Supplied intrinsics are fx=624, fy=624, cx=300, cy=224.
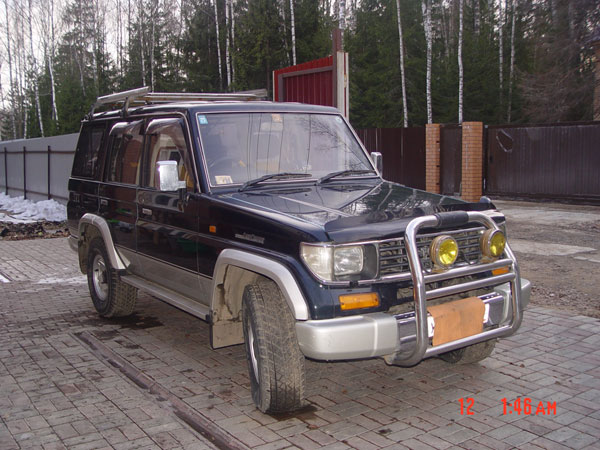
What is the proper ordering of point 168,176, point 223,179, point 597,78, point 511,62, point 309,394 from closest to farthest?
point 309,394
point 168,176
point 223,179
point 597,78
point 511,62

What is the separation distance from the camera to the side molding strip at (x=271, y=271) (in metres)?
3.76

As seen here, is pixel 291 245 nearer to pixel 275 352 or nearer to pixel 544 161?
pixel 275 352

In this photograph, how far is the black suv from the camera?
380cm

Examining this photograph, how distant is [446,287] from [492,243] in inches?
22.6

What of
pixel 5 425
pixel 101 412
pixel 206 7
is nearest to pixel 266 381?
pixel 101 412

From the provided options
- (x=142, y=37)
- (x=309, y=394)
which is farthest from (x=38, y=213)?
(x=142, y=37)

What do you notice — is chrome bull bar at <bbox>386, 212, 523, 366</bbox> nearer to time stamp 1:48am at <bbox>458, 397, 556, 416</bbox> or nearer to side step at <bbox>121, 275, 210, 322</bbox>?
time stamp 1:48am at <bbox>458, 397, 556, 416</bbox>

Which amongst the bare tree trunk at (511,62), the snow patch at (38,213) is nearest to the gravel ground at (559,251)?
the snow patch at (38,213)

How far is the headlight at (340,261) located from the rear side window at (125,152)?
2.73m

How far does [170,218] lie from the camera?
5301 millimetres

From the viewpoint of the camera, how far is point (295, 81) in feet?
37.0

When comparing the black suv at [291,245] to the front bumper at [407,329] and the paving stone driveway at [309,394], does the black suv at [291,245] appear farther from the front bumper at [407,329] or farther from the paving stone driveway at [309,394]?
the paving stone driveway at [309,394]

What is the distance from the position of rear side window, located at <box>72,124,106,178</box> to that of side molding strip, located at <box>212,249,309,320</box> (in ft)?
10.1

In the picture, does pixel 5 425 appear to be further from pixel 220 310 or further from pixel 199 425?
pixel 220 310
